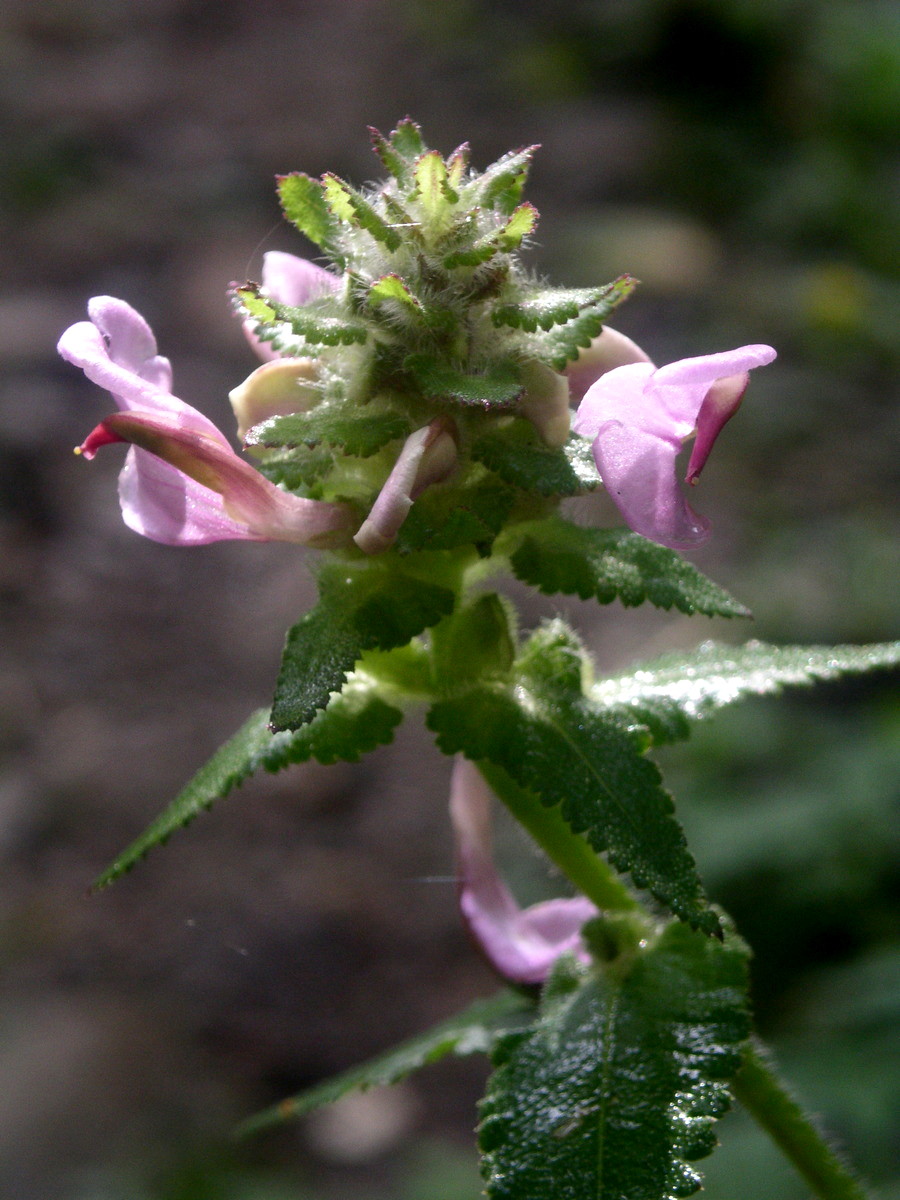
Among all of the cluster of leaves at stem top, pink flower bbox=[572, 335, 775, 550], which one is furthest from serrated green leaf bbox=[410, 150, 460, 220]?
pink flower bbox=[572, 335, 775, 550]

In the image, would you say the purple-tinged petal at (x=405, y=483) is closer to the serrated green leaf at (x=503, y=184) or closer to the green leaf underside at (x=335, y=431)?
the green leaf underside at (x=335, y=431)

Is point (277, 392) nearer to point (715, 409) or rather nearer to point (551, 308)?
point (551, 308)

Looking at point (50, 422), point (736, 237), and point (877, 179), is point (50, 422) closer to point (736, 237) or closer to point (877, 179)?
point (736, 237)

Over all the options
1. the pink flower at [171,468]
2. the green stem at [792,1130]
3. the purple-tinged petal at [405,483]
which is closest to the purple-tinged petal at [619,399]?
the purple-tinged petal at [405,483]

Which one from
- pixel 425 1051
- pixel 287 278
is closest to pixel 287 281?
pixel 287 278

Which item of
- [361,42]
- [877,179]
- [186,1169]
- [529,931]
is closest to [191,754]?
[186,1169]

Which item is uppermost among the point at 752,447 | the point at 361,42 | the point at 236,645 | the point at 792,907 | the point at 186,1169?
the point at 361,42
